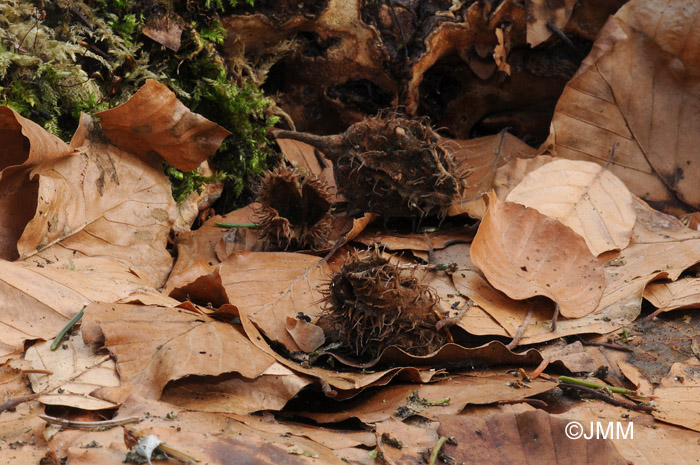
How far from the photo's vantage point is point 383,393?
6.65 feet

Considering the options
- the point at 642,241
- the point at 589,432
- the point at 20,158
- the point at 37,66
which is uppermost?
the point at 37,66

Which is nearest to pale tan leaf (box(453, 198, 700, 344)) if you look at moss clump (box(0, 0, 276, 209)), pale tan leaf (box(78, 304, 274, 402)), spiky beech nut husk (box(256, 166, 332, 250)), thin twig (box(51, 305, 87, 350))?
spiky beech nut husk (box(256, 166, 332, 250))

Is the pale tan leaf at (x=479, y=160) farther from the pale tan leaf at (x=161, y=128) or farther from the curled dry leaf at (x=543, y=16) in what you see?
the pale tan leaf at (x=161, y=128)

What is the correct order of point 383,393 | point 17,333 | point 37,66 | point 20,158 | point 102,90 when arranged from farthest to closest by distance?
1. point 102,90
2. point 37,66
3. point 20,158
4. point 383,393
5. point 17,333

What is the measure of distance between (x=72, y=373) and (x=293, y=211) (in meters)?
1.32

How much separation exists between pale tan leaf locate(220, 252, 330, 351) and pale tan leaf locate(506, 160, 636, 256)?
961 mm

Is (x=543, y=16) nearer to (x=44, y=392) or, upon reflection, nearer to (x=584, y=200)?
(x=584, y=200)

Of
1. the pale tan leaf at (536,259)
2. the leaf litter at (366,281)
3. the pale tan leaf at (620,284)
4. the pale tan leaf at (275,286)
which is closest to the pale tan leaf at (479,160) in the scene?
the leaf litter at (366,281)

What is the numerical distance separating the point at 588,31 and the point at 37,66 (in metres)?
2.84

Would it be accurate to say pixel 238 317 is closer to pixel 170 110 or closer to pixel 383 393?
pixel 383 393

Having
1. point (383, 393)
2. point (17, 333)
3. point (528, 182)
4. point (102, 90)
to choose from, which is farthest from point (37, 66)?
point (528, 182)

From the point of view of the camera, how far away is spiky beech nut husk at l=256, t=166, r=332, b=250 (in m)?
2.79

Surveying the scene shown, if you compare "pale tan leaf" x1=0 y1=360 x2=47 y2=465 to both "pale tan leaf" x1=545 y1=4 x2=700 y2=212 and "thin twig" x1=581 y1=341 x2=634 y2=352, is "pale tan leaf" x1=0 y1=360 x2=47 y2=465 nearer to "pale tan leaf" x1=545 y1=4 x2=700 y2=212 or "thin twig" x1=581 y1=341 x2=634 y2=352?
"thin twig" x1=581 y1=341 x2=634 y2=352

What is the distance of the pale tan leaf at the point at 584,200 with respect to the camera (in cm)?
282
